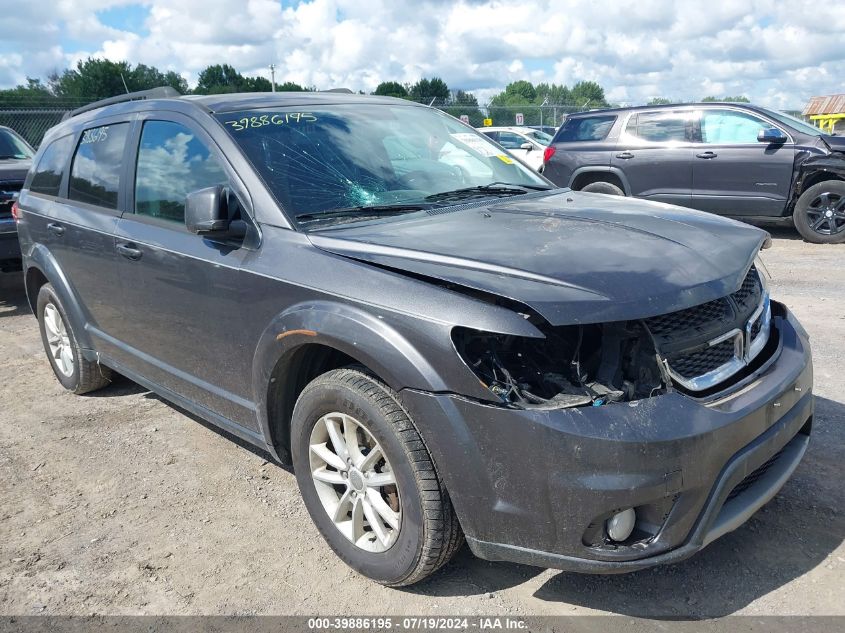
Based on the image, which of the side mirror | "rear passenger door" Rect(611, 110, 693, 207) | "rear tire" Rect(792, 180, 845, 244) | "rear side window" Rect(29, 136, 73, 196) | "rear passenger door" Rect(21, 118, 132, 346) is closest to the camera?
"rear passenger door" Rect(21, 118, 132, 346)

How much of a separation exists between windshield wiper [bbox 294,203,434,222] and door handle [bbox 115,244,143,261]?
1.14 m

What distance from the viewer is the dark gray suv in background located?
2307 mm

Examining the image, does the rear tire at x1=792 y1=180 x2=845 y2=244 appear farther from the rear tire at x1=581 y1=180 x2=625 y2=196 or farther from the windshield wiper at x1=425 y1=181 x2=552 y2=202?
the windshield wiper at x1=425 y1=181 x2=552 y2=202

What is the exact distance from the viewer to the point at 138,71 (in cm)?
5488

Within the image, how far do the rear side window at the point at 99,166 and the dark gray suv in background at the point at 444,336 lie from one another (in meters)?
0.16

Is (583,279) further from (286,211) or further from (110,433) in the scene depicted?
(110,433)

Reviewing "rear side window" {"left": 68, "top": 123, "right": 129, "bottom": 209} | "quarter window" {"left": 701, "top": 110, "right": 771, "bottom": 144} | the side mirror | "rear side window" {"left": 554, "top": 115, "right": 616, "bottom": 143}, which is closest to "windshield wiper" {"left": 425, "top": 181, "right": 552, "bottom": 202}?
"rear side window" {"left": 68, "top": 123, "right": 129, "bottom": 209}

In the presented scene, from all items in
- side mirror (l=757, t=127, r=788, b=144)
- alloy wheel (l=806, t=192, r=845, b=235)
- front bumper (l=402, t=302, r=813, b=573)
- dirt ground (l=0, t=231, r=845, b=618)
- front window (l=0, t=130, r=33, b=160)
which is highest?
front window (l=0, t=130, r=33, b=160)

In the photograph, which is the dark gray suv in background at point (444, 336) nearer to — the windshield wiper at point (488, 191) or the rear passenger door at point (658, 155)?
the windshield wiper at point (488, 191)

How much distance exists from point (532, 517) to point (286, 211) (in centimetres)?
159

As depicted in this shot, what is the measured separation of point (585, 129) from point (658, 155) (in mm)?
1340

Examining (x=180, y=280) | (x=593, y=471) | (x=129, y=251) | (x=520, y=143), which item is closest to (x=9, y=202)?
(x=129, y=251)

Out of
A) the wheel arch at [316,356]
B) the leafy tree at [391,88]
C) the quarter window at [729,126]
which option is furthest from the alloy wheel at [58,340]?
the leafy tree at [391,88]

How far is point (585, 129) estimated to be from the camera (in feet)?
36.9
